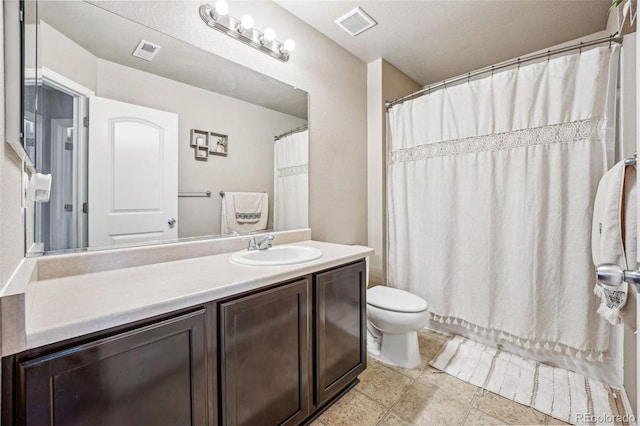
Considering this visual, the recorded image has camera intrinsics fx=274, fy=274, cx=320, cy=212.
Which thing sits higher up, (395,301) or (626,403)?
(395,301)

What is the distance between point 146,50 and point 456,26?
6.75 feet

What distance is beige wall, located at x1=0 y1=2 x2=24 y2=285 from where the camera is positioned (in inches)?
24.5

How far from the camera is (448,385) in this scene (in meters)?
1.66

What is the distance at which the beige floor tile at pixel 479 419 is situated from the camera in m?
1.38

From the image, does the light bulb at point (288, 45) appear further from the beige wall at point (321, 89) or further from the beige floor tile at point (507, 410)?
the beige floor tile at point (507, 410)

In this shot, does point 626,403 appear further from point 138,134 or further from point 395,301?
point 138,134

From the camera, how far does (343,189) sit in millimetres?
2326

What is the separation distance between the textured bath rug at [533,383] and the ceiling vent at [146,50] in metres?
2.45

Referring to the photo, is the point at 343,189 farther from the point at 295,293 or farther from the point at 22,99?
the point at 22,99

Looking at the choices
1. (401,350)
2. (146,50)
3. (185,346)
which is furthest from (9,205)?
(401,350)

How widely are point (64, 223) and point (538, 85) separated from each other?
8.67ft

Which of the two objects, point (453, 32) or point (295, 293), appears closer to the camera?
point (295, 293)

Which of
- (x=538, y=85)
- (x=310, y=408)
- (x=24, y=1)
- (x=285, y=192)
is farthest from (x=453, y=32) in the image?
(x=310, y=408)

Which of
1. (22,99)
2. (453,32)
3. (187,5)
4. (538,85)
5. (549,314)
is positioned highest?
(453,32)
